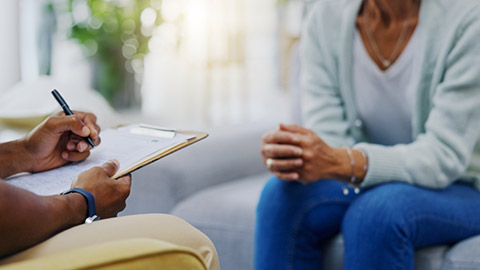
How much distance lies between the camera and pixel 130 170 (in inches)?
31.9

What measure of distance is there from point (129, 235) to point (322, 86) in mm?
824

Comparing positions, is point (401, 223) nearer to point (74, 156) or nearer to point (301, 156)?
point (301, 156)

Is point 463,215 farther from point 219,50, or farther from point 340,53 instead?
point 219,50

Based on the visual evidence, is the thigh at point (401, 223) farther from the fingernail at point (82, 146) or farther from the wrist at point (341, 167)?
the fingernail at point (82, 146)

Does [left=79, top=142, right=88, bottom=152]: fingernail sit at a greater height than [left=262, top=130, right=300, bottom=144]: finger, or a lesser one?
greater

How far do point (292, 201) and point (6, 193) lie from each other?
670 mm

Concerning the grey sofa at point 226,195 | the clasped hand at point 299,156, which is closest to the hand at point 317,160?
the clasped hand at point 299,156

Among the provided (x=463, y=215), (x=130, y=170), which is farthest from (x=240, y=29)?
(x=130, y=170)

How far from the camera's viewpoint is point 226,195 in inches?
58.6

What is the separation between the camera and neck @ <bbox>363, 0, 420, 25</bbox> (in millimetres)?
1331

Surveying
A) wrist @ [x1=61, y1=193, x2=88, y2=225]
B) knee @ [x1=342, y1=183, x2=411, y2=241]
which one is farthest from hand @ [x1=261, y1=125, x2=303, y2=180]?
wrist @ [x1=61, y1=193, x2=88, y2=225]

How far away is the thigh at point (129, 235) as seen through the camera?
67 centimetres

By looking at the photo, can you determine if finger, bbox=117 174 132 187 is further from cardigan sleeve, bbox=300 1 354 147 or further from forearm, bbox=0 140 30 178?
cardigan sleeve, bbox=300 1 354 147

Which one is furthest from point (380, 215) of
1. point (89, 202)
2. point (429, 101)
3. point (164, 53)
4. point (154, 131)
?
point (164, 53)
